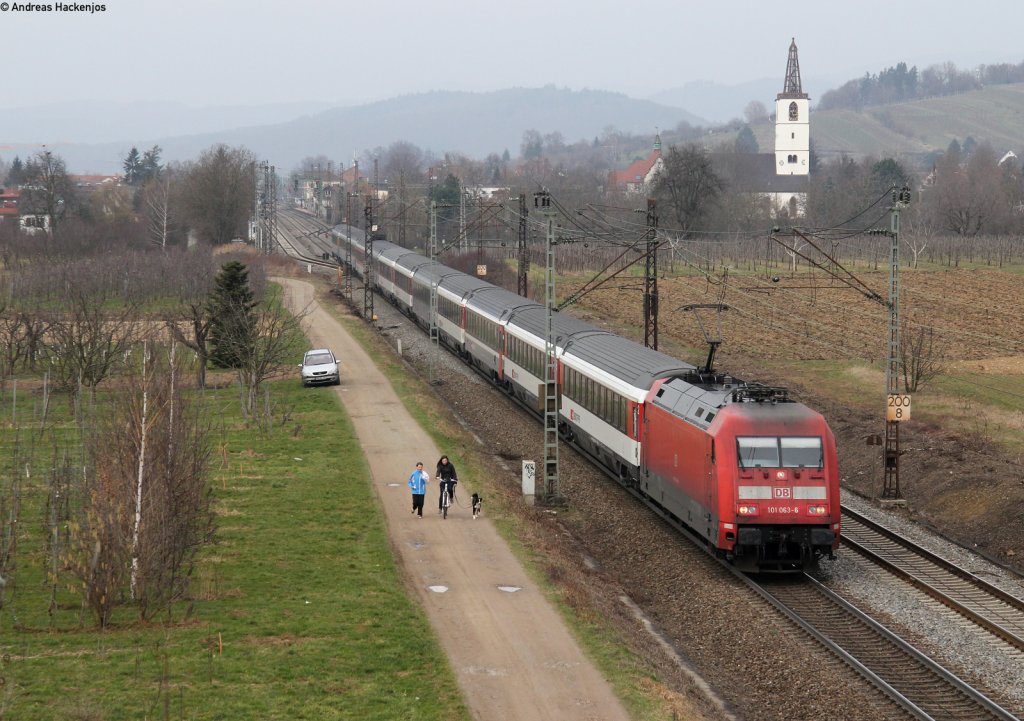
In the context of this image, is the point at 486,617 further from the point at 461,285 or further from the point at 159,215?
the point at 159,215

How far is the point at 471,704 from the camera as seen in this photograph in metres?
16.9

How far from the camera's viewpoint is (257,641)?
63.4ft

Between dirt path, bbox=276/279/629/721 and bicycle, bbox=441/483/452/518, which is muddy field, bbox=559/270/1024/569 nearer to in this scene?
dirt path, bbox=276/279/629/721

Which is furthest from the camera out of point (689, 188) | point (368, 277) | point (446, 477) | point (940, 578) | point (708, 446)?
point (689, 188)

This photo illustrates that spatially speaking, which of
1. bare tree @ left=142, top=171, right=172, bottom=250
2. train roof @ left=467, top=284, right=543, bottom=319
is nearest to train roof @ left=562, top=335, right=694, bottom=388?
train roof @ left=467, top=284, right=543, bottom=319

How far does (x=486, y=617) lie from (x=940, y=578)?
988 cm

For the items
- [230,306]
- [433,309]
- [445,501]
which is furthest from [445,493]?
[433,309]

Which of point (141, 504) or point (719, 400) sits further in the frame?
point (719, 400)

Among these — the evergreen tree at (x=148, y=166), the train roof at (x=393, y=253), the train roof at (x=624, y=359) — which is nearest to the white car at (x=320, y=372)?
the train roof at (x=624, y=359)

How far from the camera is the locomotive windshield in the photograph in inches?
922

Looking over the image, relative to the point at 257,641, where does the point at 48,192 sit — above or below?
above

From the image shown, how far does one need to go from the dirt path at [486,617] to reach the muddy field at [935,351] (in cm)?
1084

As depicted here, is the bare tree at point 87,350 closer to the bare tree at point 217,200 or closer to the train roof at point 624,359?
the train roof at point 624,359

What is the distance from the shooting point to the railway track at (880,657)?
17797mm
